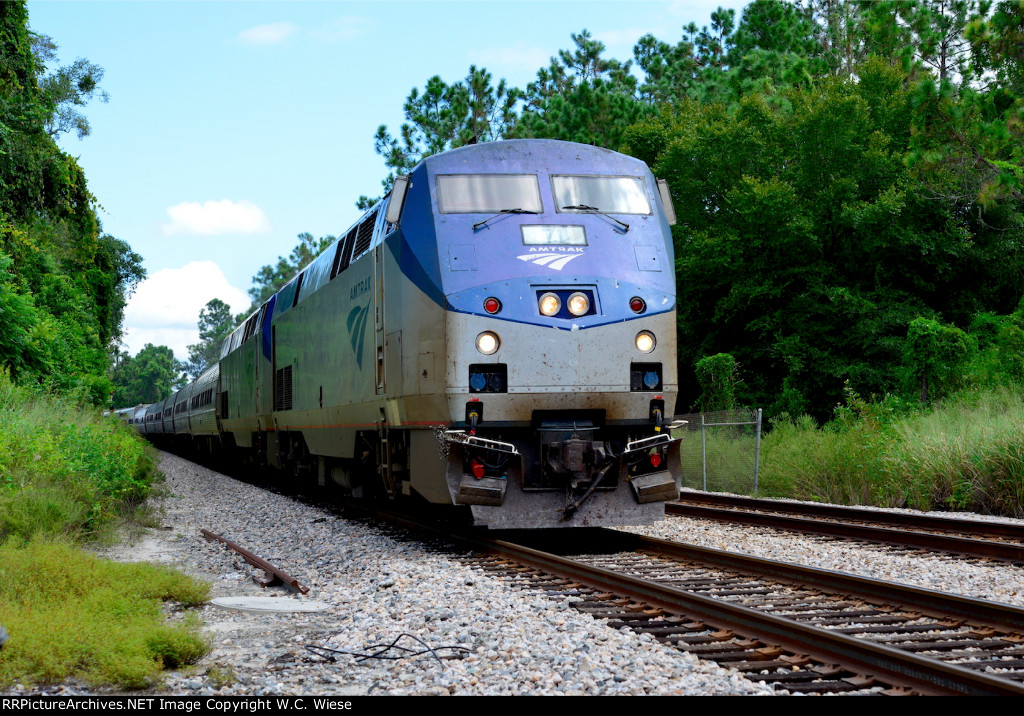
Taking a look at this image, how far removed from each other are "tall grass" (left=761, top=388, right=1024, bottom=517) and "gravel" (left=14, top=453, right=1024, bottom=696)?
143 inches

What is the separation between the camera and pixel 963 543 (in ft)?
28.4

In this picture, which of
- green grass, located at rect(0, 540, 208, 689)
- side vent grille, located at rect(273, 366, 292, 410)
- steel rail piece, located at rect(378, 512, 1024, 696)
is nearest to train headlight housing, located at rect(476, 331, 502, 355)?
steel rail piece, located at rect(378, 512, 1024, 696)

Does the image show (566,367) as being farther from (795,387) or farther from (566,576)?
(795,387)

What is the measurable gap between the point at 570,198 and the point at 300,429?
755 cm

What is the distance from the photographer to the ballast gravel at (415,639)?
15.5 feet

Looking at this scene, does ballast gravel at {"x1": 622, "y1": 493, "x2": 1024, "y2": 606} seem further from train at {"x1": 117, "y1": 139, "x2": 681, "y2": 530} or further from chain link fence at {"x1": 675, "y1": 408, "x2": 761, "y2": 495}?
chain link fence at {"x1": 675, "y1": 408, "x2": 761, "y2": 495}

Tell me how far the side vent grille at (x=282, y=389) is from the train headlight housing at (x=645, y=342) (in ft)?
28.4

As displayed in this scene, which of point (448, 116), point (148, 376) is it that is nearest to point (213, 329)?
point (148, 376)

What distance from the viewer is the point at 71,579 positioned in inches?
265

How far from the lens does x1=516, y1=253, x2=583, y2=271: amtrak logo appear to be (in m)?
8.75

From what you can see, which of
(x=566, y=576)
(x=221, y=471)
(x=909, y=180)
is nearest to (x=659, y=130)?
(x=909, y=180)

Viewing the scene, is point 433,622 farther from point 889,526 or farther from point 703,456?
point 703,456

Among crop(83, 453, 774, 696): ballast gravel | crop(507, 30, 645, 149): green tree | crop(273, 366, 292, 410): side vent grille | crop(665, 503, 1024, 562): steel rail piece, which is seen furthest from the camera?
crop(507, 30, 645, 149): green tree

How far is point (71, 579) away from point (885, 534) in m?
7.33
